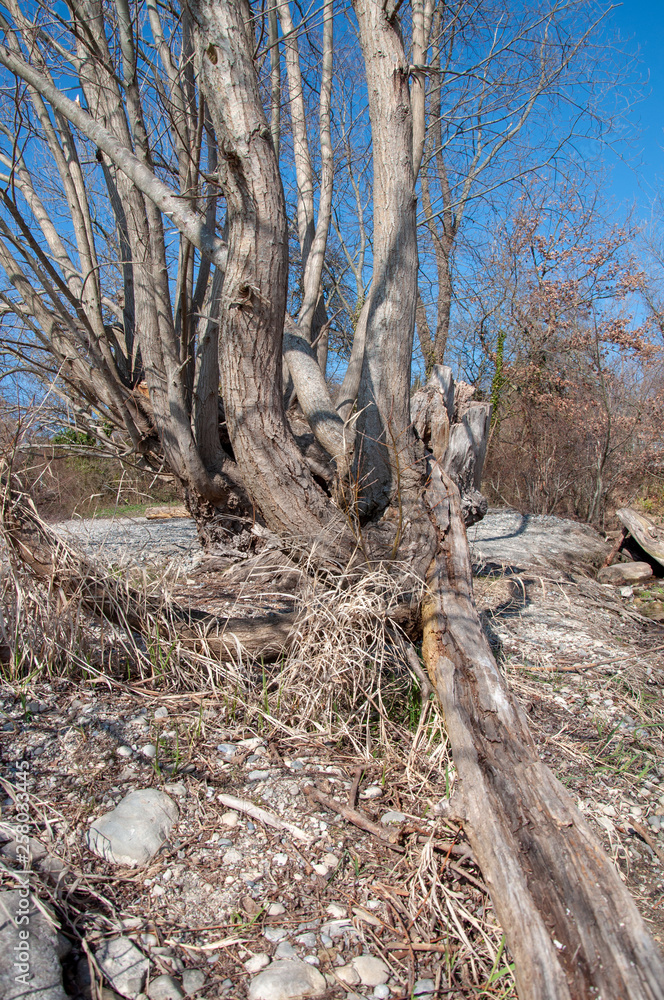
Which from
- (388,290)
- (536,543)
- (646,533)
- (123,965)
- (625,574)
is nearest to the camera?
(123,965)

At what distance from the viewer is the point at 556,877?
152 centimetres

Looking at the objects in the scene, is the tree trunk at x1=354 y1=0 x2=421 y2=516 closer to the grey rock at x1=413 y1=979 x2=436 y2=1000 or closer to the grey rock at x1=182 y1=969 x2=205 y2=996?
the grey rock at x1=413 y1=979 x2=436 y2=1000

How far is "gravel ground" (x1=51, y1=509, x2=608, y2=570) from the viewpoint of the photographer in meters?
4.47

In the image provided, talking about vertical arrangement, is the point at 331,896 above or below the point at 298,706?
below

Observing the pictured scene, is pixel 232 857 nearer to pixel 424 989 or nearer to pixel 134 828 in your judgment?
pixel 134 828

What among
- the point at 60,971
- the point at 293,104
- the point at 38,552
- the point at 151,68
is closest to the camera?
the point at 60,971

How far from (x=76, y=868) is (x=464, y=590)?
6.39ft

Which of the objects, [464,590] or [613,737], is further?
[464,590]

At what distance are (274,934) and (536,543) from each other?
17.6 feet

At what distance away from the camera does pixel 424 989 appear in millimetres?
1476

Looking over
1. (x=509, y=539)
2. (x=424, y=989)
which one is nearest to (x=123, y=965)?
(x=424, y=989)

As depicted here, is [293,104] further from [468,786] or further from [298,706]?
[468,786]

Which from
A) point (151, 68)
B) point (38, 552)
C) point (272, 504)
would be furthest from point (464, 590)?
point (151, 68)

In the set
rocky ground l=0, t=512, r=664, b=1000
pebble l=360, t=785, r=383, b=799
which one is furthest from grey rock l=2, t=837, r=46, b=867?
pebble l=360, t=785, r=383, b=799
